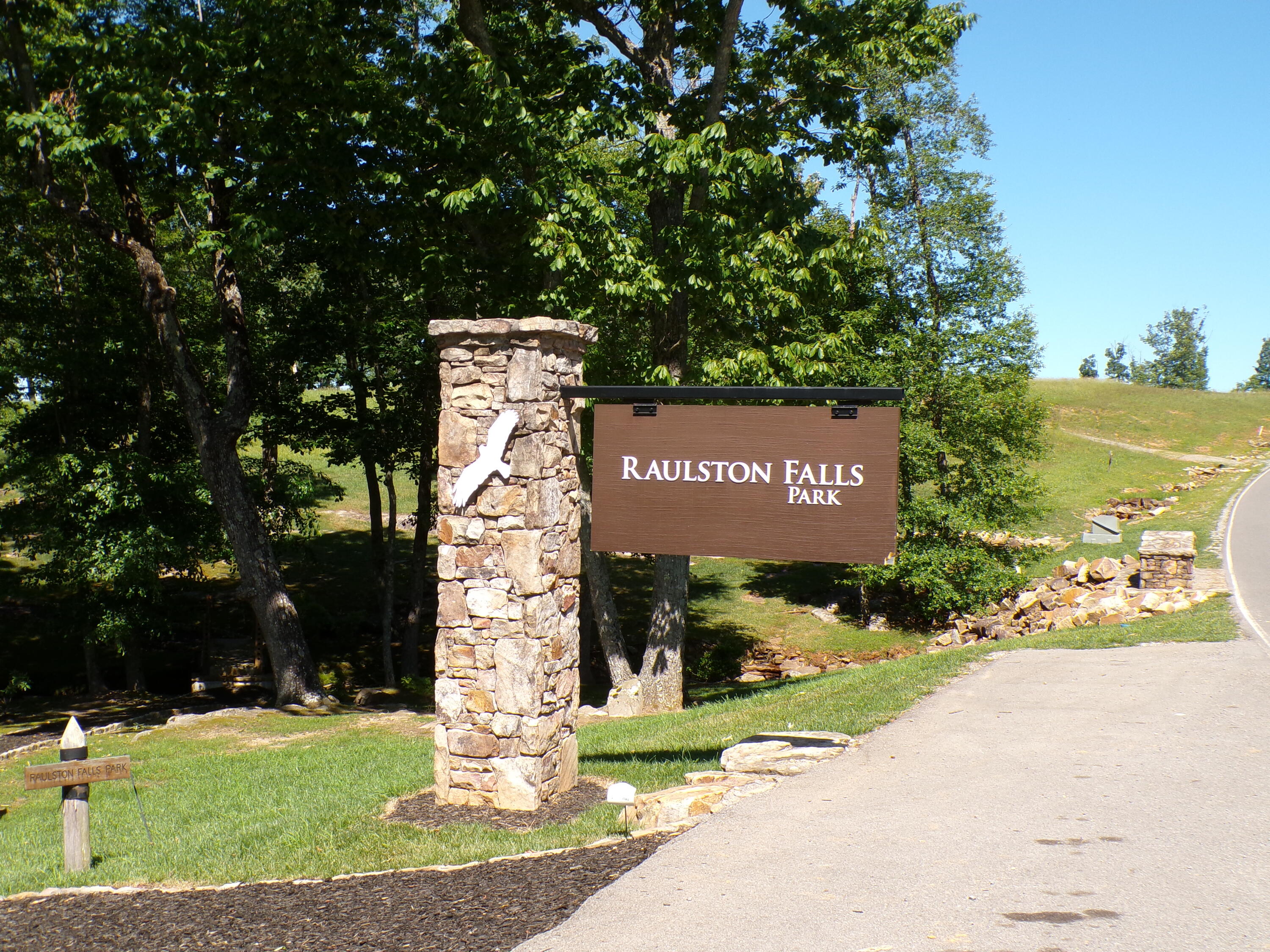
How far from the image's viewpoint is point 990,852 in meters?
5.51

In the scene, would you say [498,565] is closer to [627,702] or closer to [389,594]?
[627,702]

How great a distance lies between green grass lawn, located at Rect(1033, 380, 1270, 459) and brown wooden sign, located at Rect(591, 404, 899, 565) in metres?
47.4

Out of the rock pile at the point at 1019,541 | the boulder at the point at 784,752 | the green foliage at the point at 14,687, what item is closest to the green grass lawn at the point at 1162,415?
the rock pile at the point at 1019,541

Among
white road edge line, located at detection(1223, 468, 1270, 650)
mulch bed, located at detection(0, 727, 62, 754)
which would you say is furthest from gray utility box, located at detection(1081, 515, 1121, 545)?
mulch bed, located at detection(0, 727, 62, 754)

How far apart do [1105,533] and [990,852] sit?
23842 millimetres

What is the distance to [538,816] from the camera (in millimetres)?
7344

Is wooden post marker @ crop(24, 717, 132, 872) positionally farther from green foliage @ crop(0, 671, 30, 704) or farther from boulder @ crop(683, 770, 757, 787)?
green foliage @ crop(0, 671, 30, 704)

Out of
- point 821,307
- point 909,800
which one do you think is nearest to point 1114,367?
point 821,307

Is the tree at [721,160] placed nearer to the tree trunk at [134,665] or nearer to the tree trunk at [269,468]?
the tree trunk at [269,468]

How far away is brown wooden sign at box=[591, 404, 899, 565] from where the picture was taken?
21.8ft

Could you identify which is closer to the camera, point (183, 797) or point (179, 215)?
point (183, 797)

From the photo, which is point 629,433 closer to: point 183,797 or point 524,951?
point 524,951

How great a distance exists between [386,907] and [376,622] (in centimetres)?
2014

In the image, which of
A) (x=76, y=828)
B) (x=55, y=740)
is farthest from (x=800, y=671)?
(x=76, y=828)
